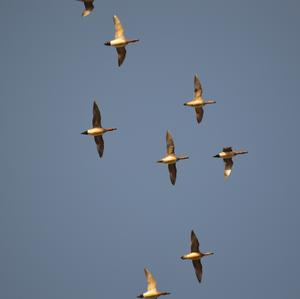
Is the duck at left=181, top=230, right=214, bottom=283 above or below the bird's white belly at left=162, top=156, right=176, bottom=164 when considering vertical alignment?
below

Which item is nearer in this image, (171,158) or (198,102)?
(171,158)

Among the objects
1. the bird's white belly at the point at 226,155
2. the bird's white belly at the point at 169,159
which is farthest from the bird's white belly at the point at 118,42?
the bird's white belly at the point at 226,155

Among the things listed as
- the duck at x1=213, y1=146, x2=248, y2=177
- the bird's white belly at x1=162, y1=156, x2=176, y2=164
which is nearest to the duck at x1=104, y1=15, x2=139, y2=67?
the bird's white belly at x1=162, y1=156, x2=176, y2=164

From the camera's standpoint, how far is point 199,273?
5309 centimetres

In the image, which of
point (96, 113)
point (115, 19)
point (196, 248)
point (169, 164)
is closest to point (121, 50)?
point (115, 19)

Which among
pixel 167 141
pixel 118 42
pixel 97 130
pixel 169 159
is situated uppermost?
pixel 118 42

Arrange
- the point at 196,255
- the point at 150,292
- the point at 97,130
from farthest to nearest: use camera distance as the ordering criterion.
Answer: the point at 97,130
the point at 196,255
the point at 150,292

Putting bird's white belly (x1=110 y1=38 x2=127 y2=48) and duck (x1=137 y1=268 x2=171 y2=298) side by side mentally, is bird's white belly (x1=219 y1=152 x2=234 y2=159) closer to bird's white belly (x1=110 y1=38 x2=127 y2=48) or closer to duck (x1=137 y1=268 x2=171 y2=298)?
duck (x1=137 y1=268 x2=171 y2=298)

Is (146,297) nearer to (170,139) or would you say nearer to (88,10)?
(170,139)

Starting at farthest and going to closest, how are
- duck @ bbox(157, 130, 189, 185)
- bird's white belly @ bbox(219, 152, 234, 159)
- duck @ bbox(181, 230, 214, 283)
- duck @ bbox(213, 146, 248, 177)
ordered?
bird's white belly @ bbox(219, 152, 234, 159)
duck @ bbox(213, 146, 248, 177)
duck @ bbox(157, 130, 189, 185)
duck @ bbox(181, 230, 214, 283)

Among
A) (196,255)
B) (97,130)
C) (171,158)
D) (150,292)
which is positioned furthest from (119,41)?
(150,292)

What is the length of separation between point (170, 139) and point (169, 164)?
2322 mm

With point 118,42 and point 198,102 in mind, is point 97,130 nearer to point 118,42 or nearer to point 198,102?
point 118,42

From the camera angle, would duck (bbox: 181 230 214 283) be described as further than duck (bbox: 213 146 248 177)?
No
